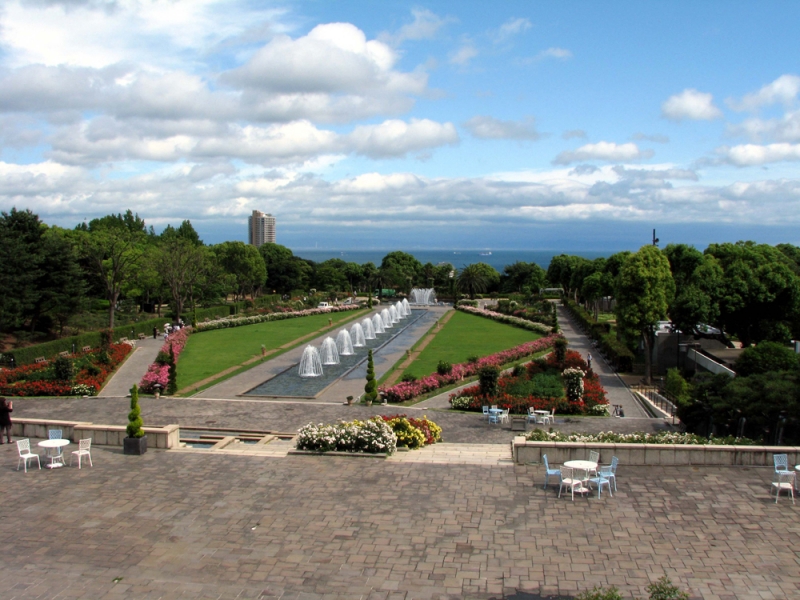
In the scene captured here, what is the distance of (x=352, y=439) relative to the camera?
17.1 meters

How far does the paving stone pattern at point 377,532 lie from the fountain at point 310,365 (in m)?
17.5

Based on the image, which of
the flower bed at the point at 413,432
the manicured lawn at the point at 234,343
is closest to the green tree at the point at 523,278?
the manicured lawn at the point at 234,343

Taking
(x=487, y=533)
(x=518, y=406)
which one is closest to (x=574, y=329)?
(x=518, y=406)

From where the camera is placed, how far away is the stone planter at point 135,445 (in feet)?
56.7

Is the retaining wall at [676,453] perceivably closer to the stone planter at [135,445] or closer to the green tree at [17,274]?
the stone planter at [135,445]

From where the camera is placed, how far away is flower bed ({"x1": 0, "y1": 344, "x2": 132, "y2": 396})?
27766 millimetres

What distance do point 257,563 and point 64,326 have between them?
42926mm

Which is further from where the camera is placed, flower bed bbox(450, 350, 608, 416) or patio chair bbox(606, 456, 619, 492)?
flower bed bbox(450, 350, 608, 416)

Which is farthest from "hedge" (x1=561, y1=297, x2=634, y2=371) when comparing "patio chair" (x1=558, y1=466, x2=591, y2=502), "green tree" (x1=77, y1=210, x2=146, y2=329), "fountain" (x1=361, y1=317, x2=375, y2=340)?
"green tree" (x1=77, y1=210, x2=146, y2=329)

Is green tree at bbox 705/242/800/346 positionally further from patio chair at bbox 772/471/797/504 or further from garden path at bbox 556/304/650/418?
→ patio chair at bbox 772/471/797/504

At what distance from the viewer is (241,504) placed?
45.0ft

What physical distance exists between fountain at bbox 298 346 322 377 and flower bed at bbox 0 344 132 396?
9.59m

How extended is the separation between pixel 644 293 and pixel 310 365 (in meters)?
18.0

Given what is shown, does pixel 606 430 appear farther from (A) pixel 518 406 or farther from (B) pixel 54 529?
(B) pixel 54 529
